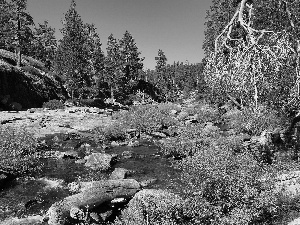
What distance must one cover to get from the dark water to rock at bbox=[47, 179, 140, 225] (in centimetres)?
159

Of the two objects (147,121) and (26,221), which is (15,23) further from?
(26,221)

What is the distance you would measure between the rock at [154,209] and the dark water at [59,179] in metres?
2.51

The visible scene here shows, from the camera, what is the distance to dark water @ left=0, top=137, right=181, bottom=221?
11141 millimetres

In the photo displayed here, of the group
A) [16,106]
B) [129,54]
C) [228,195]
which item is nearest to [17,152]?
[228,195]

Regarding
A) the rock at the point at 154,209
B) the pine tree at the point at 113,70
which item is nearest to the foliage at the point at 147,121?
the rock at the point at 154,209

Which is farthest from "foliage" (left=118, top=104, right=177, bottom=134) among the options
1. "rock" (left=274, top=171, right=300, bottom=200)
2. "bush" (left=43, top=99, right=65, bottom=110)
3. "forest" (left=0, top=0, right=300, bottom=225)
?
"rock" (left=274, top=171, right=300, bottom=200)

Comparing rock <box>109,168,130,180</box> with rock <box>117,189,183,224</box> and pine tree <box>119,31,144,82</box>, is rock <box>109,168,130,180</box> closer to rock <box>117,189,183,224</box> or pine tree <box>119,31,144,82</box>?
rock <box>117,189,183,224</box>

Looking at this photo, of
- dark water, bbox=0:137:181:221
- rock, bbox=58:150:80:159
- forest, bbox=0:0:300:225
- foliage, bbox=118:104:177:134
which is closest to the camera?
forest, bbox=0:0:300:225

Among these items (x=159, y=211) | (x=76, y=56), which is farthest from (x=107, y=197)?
(x=76, y=56)

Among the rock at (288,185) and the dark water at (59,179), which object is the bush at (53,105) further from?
the rock at (288,185)

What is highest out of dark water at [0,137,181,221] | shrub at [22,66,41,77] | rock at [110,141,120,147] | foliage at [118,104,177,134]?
shrub at [22,66,41,77]

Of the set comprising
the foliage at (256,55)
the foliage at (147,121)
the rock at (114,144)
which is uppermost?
the foliage at (256,55)

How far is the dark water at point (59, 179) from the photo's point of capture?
1114 centimetres

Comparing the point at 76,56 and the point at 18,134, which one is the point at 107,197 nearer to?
the point at 18,134
